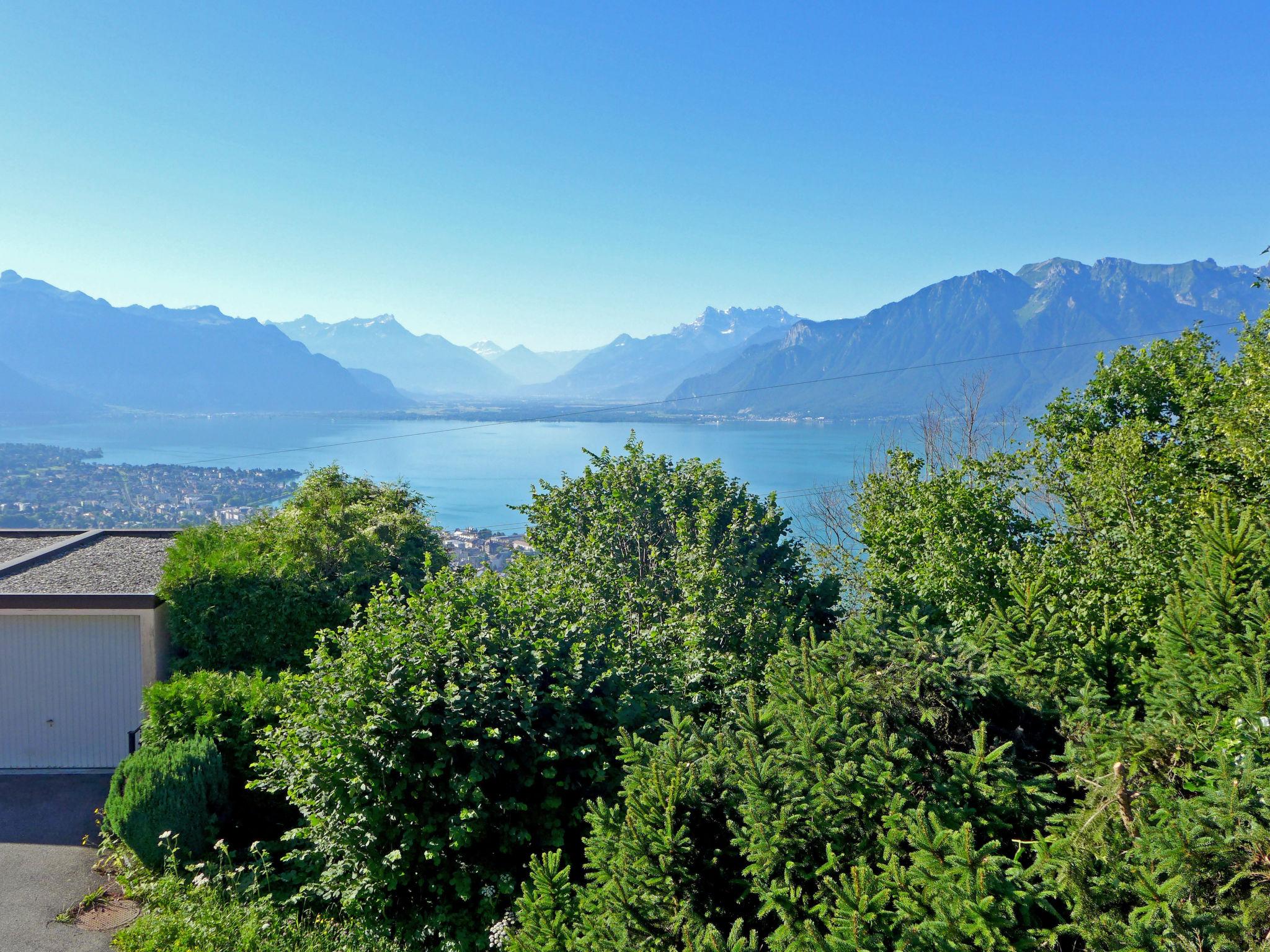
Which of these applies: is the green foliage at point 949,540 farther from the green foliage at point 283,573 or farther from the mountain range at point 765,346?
the mountain range at point 765,346

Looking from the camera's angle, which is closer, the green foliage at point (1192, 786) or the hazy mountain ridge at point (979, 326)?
the green foliage at point (1192, 786)

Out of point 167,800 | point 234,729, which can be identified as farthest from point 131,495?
point 167,800

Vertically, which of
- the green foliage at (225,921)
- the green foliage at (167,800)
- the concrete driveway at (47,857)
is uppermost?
the green foliage at (167,800)

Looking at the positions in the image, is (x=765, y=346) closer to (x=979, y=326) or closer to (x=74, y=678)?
(x=979, y=326)

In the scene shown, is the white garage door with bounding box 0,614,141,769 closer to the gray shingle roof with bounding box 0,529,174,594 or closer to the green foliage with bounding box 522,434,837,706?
the gray shingle roof with bounding box 0,529,174,594

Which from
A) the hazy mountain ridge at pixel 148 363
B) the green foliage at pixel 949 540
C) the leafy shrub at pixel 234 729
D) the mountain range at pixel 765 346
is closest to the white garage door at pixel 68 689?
the leafy shrub at pixel 234 729

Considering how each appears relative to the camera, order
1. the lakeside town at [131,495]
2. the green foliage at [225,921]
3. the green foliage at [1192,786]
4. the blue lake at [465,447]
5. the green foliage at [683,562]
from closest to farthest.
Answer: the green foliage at [1192,786]
the green foliage at [225,921]
the green foliage at [683,562]
the lakeside town at [131,495]
the blue lake at [465,447]

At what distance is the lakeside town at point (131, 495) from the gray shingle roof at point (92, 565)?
26.8 ft

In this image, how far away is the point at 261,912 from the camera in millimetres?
7094

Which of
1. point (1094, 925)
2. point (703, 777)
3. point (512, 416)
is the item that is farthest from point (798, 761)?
point (512, 416)

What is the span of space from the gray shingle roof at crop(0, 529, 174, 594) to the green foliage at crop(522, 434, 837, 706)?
6300 millimetres

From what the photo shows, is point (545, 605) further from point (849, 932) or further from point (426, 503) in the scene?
point (426, 503)

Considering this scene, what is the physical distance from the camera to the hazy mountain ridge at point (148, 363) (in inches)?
5418

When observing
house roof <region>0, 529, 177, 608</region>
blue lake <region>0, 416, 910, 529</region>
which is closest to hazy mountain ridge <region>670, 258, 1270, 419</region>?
A: blue lake <region>0, 416, 910, 529</region>
